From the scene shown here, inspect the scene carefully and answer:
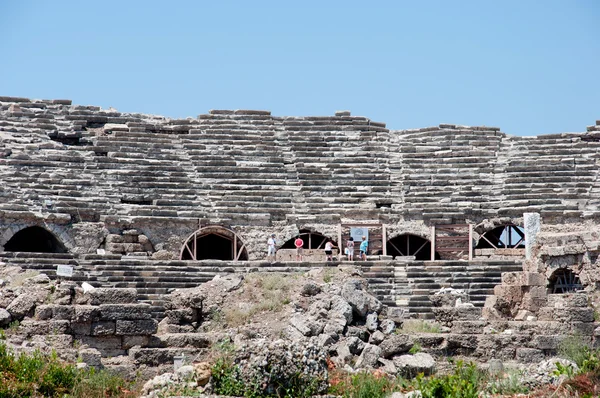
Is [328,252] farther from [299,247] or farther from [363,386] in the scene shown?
[363,386]

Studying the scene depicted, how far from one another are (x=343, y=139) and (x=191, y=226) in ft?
23.6

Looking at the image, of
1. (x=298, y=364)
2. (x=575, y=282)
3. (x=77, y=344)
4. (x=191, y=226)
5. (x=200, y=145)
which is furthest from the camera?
(x=200, y=145)

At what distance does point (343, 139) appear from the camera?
117ft

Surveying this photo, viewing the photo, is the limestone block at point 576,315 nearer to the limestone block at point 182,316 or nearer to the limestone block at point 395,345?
the limestone block at point 395,345

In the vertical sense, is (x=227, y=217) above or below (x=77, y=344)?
above

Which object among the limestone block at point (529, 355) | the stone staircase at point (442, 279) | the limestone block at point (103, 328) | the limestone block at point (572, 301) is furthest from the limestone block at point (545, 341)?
the limestone block at point (103, 328)

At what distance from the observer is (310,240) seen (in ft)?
102

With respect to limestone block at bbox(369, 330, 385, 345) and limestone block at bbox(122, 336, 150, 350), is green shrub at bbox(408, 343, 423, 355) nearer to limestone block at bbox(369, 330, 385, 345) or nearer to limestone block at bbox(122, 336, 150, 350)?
limestone block at bbox(369, 330, 385, 345)

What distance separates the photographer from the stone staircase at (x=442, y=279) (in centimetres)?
2616

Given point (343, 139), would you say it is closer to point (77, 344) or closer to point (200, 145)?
point (200, 145)

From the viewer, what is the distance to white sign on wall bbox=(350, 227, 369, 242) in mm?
30922

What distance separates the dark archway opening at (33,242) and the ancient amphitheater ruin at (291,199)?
56mm

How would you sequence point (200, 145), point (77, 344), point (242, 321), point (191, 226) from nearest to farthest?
point (77, 344) → point (242, 321) → point (191, 226) → point (200, 145)

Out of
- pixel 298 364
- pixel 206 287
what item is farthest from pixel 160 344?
pixel 298 364
